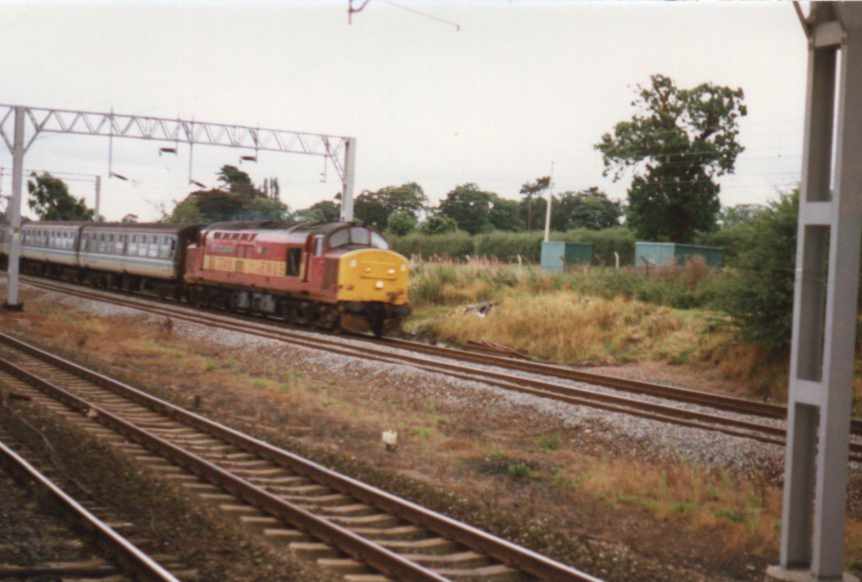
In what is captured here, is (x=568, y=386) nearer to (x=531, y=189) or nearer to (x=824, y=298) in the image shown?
(x=824, y=298)

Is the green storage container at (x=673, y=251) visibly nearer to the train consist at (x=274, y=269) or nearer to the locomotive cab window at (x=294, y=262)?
the train consist at (x=274, y=269)

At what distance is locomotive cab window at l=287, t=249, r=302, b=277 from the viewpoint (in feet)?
79.9

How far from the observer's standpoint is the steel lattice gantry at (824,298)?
632cm

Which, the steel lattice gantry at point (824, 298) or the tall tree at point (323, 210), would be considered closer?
the steel lattice gantry at point (824, 298)

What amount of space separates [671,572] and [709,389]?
1167 cm

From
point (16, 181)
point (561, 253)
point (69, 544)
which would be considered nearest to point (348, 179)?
point (16, 181)

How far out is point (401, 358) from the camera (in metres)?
18.5

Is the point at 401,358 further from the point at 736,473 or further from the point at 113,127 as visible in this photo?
the point at 113,127

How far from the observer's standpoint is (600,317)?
23.2 m

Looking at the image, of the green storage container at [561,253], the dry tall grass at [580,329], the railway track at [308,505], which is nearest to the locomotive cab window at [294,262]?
the dry tall grass at [580,329]

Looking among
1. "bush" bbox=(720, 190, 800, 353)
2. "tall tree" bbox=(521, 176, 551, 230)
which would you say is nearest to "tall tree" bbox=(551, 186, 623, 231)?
"tall tree" bbox=(521, 176, 551, 230)

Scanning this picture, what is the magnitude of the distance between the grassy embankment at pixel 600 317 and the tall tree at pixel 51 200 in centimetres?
6179

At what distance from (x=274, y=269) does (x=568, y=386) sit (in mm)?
12120

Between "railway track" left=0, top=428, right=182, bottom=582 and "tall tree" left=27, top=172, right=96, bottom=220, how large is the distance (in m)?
79.3
